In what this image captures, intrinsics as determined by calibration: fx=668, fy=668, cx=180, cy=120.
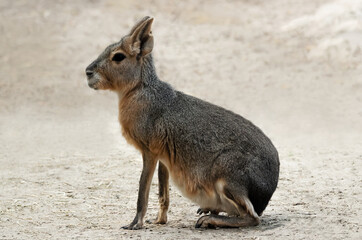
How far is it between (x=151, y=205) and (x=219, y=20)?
9.64 m

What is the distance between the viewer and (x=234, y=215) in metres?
6.73

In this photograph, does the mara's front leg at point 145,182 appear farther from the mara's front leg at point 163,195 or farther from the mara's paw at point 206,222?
the mara's paw at point 206,222

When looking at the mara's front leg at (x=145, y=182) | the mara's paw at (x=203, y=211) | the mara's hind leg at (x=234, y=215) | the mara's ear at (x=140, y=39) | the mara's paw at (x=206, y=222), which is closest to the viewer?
the mara's hind leg at (x=234, y=215)

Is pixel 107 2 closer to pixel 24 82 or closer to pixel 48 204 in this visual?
pixel 24 82

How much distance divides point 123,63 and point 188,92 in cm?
665

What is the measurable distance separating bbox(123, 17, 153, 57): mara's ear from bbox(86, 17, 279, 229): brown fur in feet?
0.03

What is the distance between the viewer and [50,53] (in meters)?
15.4

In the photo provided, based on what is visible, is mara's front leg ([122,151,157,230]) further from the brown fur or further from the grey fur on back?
the grey fur on back

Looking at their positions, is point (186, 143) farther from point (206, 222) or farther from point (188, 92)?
point (188, 92)

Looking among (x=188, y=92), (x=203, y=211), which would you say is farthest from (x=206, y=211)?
(x=188, y=92)

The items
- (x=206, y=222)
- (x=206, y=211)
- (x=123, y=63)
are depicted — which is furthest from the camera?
(x=206, y=211)

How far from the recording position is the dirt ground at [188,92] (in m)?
7.13

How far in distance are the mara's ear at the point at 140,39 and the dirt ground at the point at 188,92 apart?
6.01 ft

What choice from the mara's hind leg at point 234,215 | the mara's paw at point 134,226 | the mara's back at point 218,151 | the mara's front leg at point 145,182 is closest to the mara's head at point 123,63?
the mara's back at point 218,151
